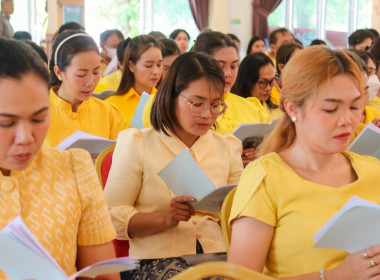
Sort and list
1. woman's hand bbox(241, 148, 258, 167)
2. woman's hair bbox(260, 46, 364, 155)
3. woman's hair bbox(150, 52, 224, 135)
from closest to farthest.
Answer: woman's hair bbox(260, 46, 364, 155), woman's hair bbox(150, 52, 224, 135), woman's hand bbox(241, 148, 258, 167)

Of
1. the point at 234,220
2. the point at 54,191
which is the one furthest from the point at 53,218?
the point at 234,220

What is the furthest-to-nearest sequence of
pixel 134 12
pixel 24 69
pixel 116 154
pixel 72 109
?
pixel 134 12
pixel 72 109
pixel 116 154
pixel 24 69

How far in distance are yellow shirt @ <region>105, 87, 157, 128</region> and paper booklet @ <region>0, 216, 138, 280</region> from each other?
9.62ft

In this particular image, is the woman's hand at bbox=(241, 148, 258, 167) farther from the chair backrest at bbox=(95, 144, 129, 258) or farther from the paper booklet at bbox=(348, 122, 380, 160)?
the chair backrest at bbox=(95, 144, 129, 258)

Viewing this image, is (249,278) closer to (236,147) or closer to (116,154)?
(116,154)

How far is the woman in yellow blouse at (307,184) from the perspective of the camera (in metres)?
1.70

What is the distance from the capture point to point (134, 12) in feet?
35.9

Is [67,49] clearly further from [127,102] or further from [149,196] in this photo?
[149,196]

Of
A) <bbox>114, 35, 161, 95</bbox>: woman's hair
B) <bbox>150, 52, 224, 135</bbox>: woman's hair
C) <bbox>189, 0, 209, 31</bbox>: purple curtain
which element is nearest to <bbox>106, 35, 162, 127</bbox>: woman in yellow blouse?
<bbox>114, 35, 161, 95</bbox>: woman's hair

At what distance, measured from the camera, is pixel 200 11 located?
448 inches

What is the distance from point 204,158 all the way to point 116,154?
365mm

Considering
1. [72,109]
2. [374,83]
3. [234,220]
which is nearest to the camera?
[234,220]

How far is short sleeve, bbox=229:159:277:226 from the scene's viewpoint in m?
1.70

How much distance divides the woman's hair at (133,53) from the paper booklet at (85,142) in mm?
1836
